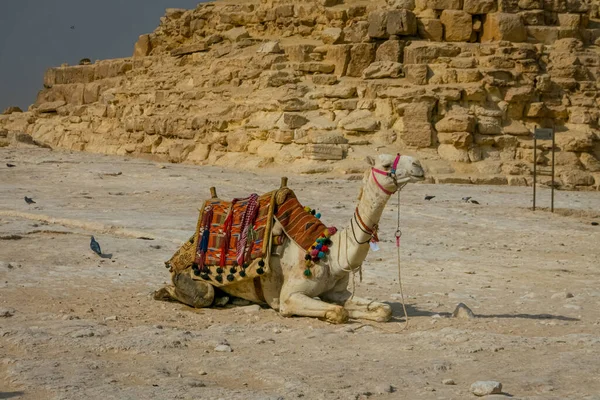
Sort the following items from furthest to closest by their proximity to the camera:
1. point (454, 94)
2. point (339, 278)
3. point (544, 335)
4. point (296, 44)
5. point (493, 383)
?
point (296, 44), point (454, 94), point (339, 278), point (544, 335), point (493, 383)

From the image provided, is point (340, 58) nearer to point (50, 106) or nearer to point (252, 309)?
point (50, 106)

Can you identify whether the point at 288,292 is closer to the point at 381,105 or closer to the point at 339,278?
the point at 339,278

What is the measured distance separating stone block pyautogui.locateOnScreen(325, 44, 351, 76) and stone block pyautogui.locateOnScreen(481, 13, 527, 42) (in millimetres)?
3325

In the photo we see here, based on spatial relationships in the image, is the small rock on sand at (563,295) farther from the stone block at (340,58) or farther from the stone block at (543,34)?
the stone block at (543,34)

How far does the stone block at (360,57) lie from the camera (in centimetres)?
2388

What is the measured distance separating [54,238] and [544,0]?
17949mm

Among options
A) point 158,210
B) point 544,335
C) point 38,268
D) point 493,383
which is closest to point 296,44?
point 158,210

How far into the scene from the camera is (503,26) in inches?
926

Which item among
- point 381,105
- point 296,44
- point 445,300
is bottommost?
point 445,300

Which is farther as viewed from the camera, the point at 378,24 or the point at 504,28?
the point at 378,24

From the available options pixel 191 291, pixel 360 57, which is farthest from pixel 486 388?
pixel 360 57

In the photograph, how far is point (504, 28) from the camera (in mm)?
23547

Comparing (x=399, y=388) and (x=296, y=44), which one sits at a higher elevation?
(x=296, y=44)

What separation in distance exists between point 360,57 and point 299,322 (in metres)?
17.7
